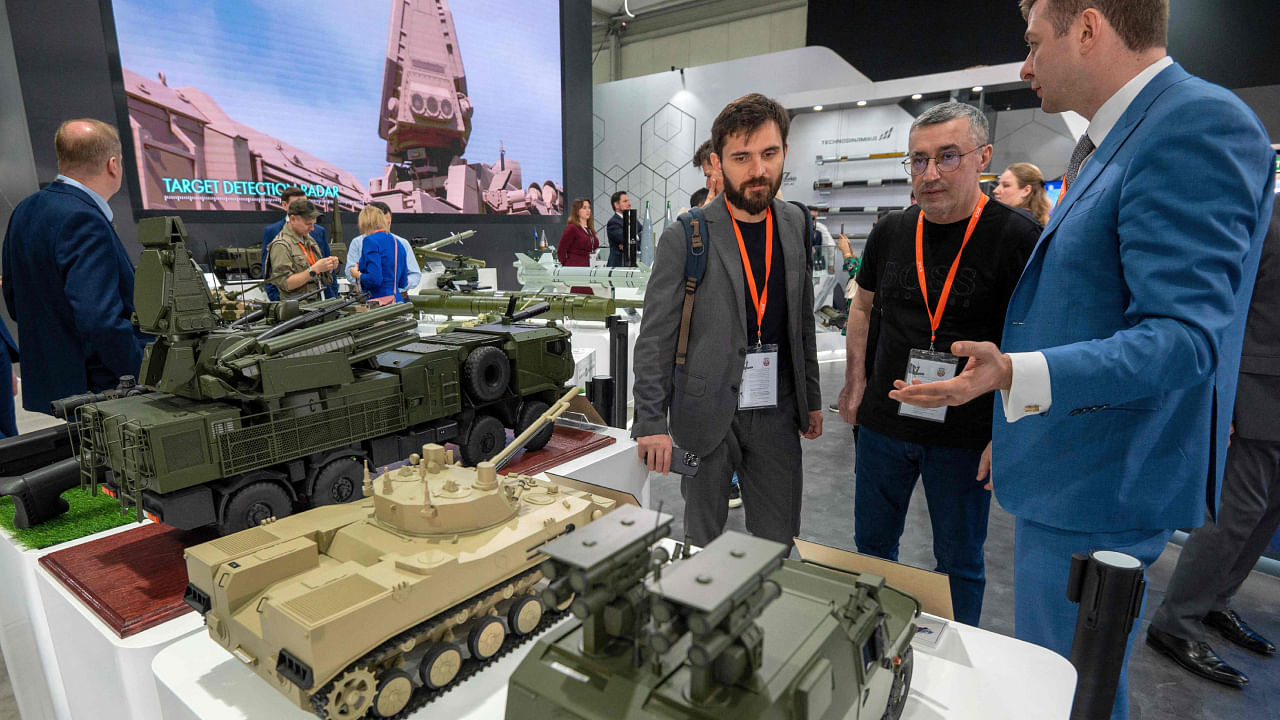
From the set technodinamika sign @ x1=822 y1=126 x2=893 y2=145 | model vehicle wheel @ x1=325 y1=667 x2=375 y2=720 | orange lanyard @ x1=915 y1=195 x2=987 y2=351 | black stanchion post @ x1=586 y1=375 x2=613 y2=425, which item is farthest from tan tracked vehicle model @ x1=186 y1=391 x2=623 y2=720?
A: technodinamika sign @ x1=822 y1=126 x2=893 y2=145

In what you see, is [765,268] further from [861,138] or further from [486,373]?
[861,138]

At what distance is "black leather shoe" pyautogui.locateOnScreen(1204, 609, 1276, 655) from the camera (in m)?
3.08

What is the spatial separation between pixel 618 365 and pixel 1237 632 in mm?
3653

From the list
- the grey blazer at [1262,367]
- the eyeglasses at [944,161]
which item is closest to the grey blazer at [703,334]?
the eyeglasses at [944,161]

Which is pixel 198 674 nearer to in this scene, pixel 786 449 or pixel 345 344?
pixel 345 344

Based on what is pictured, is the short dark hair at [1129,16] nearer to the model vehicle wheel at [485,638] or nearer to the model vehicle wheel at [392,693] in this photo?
the model vehicle wheel at [485,638]

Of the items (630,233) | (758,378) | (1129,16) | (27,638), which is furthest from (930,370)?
(630,233)

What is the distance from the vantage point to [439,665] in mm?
1593

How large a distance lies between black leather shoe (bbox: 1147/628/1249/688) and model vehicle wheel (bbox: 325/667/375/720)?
11.4 ft

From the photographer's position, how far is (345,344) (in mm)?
2617

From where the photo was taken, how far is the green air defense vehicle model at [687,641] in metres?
0.98

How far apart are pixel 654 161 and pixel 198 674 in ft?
46.4

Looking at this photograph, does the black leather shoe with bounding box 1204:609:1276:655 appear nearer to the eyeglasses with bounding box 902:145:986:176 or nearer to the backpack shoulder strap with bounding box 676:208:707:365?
the eyeglasses with bounding box 902:145:986:176

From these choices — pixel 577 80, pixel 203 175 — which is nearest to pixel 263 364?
pixel 203 175
